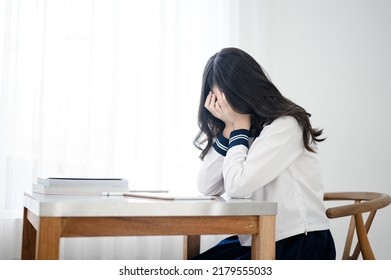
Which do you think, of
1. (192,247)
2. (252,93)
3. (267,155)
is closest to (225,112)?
(252,93)

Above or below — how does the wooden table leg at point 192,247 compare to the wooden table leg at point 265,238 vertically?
below

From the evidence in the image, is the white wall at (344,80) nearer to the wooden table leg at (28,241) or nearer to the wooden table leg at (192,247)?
the wooden table leg at (192,247)

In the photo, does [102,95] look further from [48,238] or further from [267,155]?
[48,238]

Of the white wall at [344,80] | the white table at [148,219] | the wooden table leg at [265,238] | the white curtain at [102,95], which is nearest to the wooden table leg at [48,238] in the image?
the white table at [148,219]

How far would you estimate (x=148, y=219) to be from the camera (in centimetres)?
96

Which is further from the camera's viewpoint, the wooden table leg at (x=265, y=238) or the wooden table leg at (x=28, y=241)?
the wooden table leg at (x=28, y=241)

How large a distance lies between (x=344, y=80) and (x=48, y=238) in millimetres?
2171

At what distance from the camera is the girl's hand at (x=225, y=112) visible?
140cm

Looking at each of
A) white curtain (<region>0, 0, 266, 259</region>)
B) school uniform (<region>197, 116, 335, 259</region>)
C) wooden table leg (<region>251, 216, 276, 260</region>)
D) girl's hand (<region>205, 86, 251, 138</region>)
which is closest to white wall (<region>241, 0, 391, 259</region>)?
white curtain (<region>0, 0, 266, 259</region>)

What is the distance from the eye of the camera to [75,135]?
7.53 ft

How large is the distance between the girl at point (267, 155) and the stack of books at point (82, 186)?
0.95ft

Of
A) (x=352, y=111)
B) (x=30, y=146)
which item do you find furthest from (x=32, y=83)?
(x=352, y=111)
